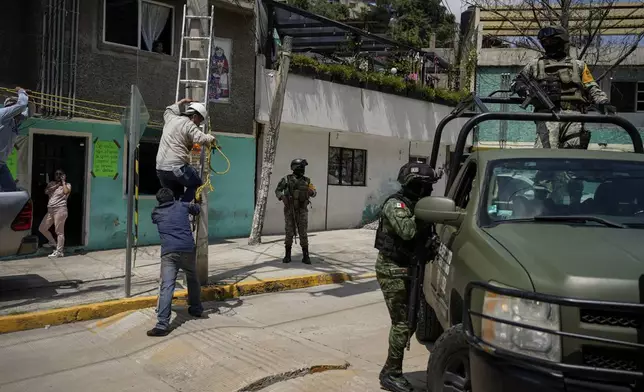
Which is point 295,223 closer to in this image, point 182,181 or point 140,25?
point 182,181

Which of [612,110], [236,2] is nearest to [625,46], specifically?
[236,2]

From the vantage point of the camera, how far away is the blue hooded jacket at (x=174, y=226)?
239 inches

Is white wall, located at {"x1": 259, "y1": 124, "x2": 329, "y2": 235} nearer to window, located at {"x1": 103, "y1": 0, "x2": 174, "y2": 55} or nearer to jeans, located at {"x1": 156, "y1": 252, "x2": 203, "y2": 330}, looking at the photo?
window, located at {"x1": 103, "y1": 0, "x2": 174, "y2": 55}

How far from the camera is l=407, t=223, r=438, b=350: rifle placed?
4273mm

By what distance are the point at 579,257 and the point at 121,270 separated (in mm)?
7819

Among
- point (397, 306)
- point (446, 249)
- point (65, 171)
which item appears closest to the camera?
point (446, 249)

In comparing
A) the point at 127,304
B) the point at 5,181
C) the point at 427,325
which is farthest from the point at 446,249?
the point at 5,181

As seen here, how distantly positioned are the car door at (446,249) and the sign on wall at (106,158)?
7.93 meters

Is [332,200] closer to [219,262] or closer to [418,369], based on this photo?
[219,262]

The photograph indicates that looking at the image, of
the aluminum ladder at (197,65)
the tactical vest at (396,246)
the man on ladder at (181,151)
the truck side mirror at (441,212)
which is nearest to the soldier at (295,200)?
the aluminum ladder at (197,65)

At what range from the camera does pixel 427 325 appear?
222 inches

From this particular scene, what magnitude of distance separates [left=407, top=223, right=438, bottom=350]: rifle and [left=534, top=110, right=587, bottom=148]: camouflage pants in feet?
10.1

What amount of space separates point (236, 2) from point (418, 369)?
980cm

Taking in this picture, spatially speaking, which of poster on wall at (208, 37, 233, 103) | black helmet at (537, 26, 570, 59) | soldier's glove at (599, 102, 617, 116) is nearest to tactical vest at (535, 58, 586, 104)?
black helmet at (537, 26, 570, 59)
